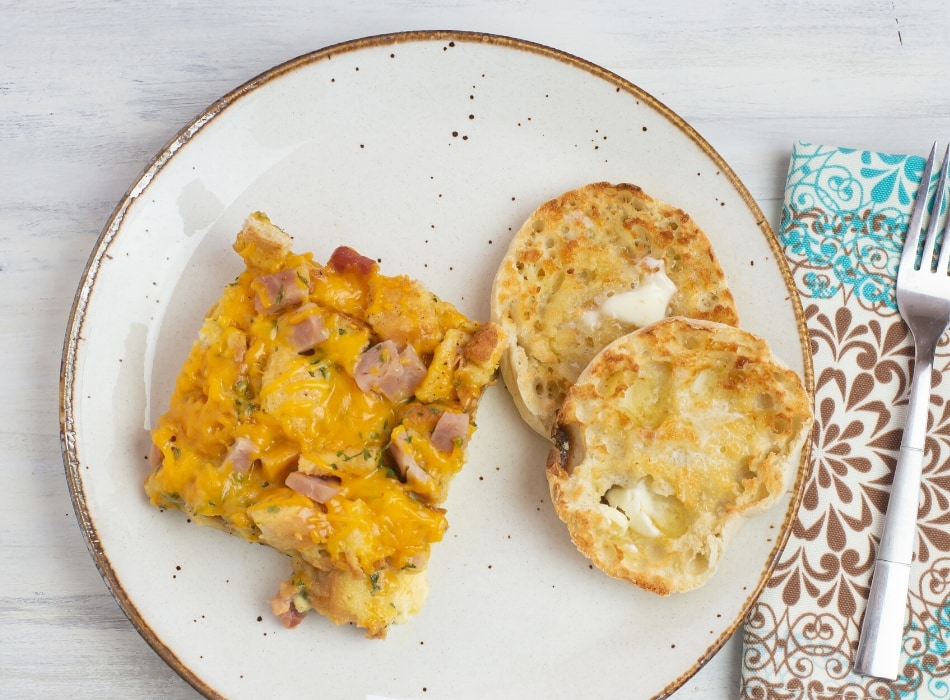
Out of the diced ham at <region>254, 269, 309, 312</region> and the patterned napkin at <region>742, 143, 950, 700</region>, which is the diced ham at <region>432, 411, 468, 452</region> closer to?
the diced ham at <region>254, 269, 309, 312</region>

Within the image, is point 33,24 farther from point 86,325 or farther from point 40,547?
point 40,547

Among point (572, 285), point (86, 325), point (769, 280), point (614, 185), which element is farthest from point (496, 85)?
point (86, 325)

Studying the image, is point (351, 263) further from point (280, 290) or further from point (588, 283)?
point (588, 283)

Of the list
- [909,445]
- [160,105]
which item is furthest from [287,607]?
[909,445]

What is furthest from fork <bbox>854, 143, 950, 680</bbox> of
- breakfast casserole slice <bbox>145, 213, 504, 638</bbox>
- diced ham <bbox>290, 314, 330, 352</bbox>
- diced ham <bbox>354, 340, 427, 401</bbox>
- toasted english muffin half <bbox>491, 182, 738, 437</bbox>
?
diced ham <bbox>290, 314, 330, 352</bbox>

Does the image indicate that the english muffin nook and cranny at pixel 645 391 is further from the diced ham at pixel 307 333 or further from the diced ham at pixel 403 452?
the diced ham at pixel 307 333

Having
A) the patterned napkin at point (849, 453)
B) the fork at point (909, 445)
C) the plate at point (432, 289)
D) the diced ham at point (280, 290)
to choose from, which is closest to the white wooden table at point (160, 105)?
the patterned napkin at point (849, 453)
